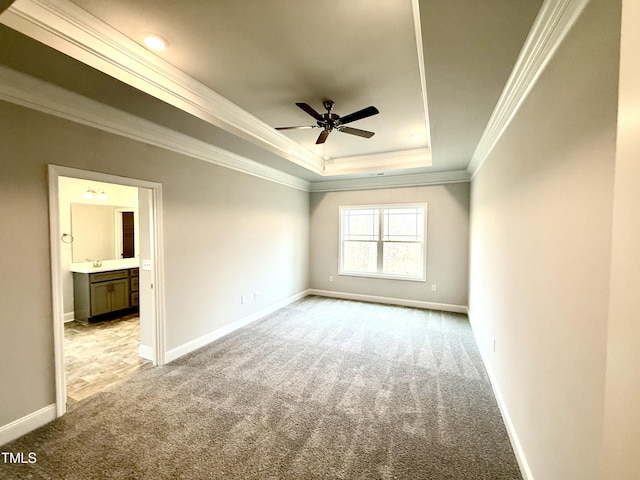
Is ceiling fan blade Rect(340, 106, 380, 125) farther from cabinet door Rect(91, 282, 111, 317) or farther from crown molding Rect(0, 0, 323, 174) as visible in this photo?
cabinet door Rect(91, 282, 111, 317)

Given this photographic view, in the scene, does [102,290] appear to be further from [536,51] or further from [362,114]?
[536,51]

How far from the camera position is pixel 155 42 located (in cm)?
191

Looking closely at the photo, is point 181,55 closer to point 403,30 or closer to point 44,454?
point 403,30

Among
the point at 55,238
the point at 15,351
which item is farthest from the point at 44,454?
the point at 55,238

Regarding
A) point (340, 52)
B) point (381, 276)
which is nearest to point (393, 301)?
point (381, 276)

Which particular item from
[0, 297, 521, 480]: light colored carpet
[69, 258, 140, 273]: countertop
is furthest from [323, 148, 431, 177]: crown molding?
[69, 258, 140, 273]: countertop

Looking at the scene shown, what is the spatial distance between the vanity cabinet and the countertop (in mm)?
64

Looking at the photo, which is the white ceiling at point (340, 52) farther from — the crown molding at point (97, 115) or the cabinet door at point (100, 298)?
the cabinet door at point (100, 298)

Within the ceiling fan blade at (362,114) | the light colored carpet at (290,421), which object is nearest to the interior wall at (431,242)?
the light colored carpet at (290,421)

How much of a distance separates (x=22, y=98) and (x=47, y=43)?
66 cm

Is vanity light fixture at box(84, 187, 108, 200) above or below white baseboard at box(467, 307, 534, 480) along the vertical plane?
above

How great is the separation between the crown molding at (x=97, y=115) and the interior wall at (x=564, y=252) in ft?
10.6

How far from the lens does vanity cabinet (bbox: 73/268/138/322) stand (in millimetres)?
4180

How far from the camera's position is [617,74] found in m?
0.87
